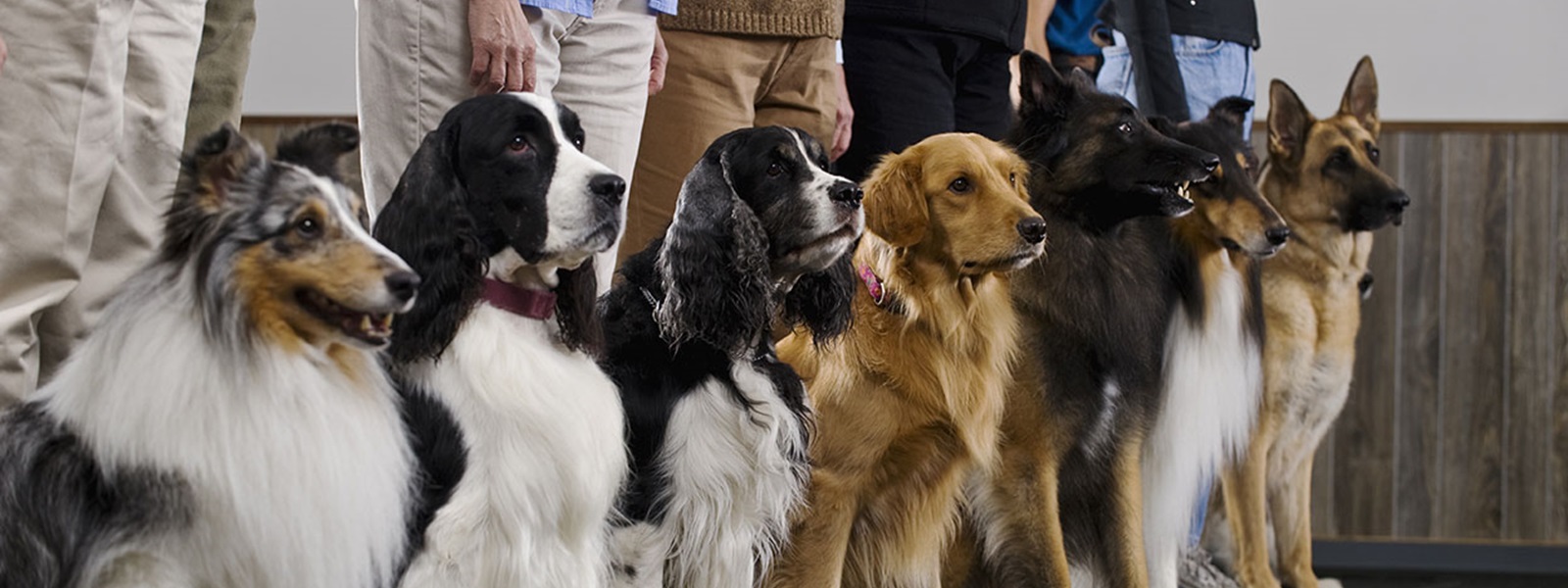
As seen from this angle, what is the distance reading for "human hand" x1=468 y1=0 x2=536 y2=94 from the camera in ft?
8.41

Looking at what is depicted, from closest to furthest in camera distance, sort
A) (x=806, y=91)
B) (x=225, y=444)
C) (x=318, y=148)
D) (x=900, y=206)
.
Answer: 1. (x=225, y=444)
2. (x=318, y=148)
3. (x=900, y=206)
4. (x=806, y=91)

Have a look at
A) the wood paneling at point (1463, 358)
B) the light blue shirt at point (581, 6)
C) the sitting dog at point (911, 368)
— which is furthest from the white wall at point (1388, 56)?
the sitting dog at point (911, 368)

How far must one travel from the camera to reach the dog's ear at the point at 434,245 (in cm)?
212

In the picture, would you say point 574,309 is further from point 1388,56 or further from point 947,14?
point 1388,56

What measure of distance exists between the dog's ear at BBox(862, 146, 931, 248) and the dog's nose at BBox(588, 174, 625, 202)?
90 centimetres

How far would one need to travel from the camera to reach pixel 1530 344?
6234 mm

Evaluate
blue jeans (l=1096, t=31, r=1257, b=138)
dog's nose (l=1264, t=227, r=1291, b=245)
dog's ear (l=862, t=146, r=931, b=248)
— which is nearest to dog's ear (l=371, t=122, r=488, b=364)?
dog's ear (l=862, t=146, r=931, b=248)

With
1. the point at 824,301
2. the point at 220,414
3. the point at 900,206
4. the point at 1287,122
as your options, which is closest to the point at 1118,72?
the point at 1287,122

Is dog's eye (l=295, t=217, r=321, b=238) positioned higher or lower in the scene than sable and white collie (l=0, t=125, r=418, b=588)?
higher

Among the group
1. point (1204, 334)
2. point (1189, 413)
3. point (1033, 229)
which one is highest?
point (1033, 229)

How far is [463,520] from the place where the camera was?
2141mm

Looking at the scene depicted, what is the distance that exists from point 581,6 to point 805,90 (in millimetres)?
749

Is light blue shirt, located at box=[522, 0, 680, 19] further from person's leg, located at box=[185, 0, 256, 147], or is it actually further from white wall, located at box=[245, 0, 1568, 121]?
white wall, located at box=[245, 0, 1568, 121]

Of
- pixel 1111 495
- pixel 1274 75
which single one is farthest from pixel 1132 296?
pixel 1274 75
